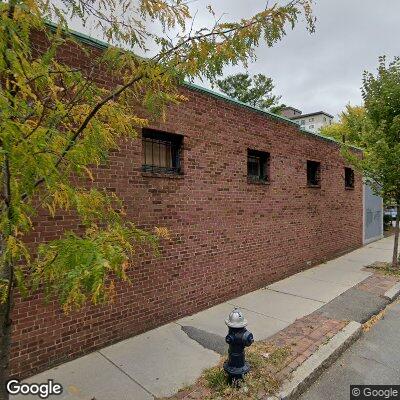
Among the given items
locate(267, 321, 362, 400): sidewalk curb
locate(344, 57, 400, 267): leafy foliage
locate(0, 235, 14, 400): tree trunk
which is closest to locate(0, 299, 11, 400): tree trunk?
locate(0, 235, 14, 400): tree trunk

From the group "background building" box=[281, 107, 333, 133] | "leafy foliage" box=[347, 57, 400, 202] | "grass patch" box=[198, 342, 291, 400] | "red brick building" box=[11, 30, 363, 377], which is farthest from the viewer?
"background building" box=[281, 107, 333, 133]

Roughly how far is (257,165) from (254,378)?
5129 millimetres

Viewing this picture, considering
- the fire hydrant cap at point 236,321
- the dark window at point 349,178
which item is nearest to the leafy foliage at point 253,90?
the dark window at point 349,178

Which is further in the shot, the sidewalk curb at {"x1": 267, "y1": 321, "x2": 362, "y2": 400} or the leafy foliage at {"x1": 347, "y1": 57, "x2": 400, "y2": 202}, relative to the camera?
the leafy foliage at {"x1": 347, "y1": 57, "x2": 400, "y2": 202}

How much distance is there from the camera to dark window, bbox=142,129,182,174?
5.38 meters

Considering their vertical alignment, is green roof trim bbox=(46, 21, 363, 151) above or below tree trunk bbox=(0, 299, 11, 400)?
above

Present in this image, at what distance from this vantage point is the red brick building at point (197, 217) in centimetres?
425

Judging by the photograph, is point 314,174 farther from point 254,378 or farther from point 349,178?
point 254,378

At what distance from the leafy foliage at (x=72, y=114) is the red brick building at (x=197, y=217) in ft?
7.14

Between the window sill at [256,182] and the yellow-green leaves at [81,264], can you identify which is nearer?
the yellow-green leaves at [81,264]

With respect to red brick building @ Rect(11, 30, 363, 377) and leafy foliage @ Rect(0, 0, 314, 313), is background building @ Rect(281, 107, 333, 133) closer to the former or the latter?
red brick building @ Rect(11, 30, 363, 377)

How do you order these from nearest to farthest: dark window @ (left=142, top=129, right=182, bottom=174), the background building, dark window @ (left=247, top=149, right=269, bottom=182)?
dark window @ (left=142, top=129, right=182, bottom=174) < dark window @ (left=247, top=149, right=269, bottom=182) < the background building

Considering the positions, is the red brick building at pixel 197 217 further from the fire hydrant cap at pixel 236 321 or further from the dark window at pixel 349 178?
the dark window at pixel 349 178

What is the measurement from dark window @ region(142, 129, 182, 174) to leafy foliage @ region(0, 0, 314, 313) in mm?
2904
